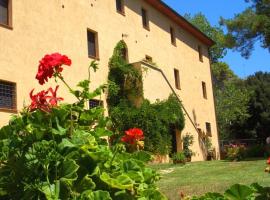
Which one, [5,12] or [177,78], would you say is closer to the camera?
[5,12]

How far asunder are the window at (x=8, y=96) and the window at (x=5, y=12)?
82.1 inches

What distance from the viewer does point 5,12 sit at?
15.7 m

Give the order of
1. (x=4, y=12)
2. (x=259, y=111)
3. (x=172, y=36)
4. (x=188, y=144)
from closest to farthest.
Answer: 1. (x=4, y=12)
2. (x=188, y=144)
3. (x=172, y=36)
4. (x=259, y=111)

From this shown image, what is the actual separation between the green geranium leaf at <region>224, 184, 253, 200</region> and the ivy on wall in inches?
665

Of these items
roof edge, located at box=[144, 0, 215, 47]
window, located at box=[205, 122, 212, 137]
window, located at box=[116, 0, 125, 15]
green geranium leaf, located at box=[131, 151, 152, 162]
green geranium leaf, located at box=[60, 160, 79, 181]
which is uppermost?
roof edge, located at box=[144, 0, 215, 47]

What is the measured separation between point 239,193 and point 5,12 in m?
14.0

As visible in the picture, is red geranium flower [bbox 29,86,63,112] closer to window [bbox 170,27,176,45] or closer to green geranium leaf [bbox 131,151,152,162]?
green geranium leaf [bbox 131,151,152,162]

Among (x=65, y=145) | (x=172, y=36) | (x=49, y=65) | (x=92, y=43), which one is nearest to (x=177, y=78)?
(x=172, y=36)

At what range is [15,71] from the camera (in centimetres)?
1544

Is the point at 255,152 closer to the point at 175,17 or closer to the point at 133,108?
the point at 133,108

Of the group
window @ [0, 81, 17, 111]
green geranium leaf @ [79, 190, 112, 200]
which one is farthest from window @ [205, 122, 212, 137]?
green geranium leaf @ [79, 190, 112, 200]

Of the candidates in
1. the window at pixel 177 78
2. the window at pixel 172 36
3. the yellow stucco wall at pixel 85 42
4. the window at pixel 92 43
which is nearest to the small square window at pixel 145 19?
the yellow stucco wall at pixel 85 42

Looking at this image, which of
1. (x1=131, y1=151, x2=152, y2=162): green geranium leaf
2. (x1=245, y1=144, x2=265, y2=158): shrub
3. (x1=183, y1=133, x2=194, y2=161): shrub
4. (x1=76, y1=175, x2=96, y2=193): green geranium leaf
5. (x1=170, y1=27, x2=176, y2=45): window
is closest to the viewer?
(x1=76, y1=175, x2=96, y2=193): green geranium leaf

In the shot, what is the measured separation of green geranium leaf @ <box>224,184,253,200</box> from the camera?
10.3 ft
